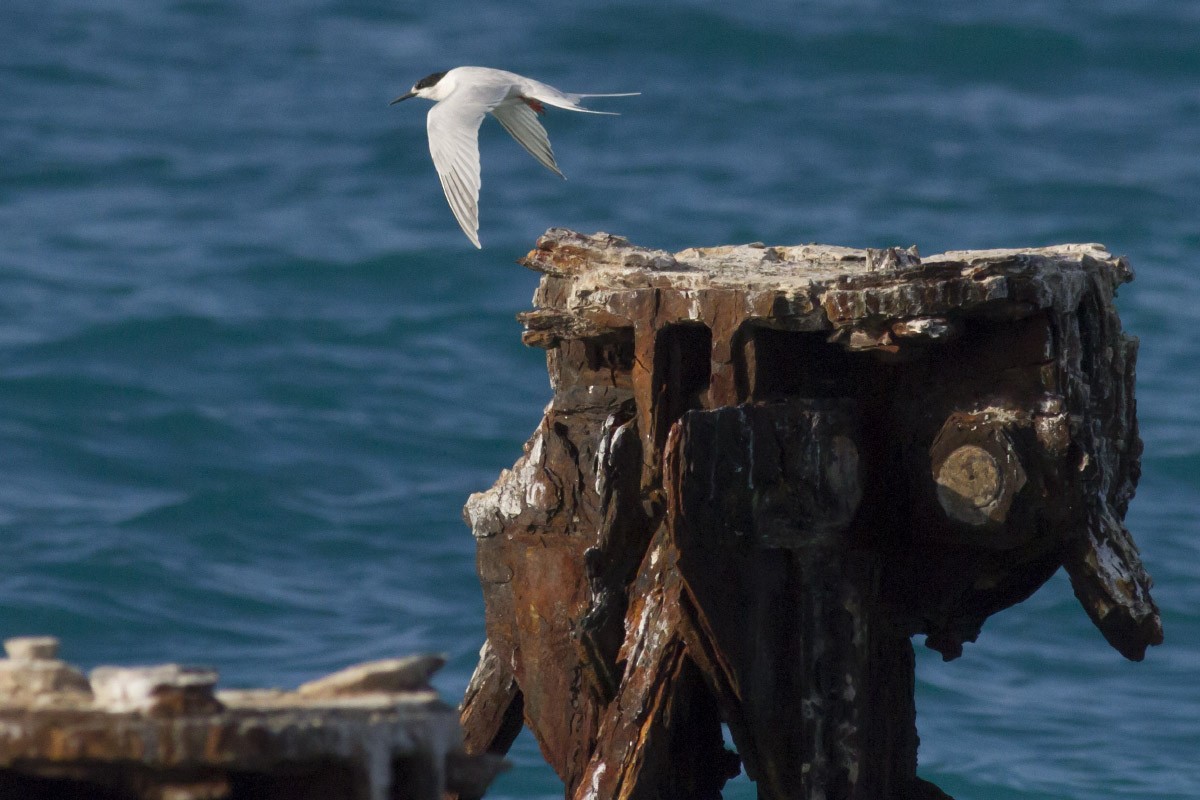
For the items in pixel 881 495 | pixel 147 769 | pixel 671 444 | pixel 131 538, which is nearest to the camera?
pixel 147 769

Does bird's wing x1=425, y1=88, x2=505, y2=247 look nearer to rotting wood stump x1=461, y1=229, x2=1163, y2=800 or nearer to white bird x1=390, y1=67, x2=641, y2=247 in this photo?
white bird x1=390, y1=67, x2=641, y2=247

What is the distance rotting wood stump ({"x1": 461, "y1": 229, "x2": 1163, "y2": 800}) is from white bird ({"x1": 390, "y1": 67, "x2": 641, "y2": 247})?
142cm

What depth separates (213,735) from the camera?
4.38 m

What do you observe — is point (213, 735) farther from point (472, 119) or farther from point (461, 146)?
point (472, 119)

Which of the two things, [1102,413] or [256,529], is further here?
[256,529]

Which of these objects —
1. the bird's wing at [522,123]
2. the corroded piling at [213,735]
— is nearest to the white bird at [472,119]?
the bird's wing at [522,123]

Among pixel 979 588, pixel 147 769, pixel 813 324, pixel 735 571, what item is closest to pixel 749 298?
pixel 813 324

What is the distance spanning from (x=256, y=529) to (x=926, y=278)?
13.0 meters

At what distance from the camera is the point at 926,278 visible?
6273mm

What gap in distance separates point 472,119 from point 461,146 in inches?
11.3

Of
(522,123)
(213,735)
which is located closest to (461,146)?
(522,123)

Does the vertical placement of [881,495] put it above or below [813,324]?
below

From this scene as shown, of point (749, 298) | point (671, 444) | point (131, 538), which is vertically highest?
point (749, 298)

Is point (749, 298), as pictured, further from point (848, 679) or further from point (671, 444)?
point (848, 679)
